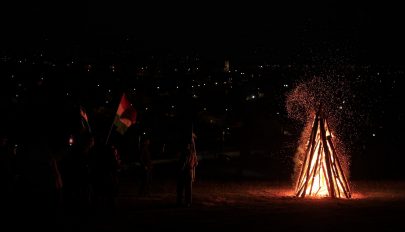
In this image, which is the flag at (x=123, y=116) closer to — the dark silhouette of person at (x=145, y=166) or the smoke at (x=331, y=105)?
the dark silhouette of person at (x=145, y=166)

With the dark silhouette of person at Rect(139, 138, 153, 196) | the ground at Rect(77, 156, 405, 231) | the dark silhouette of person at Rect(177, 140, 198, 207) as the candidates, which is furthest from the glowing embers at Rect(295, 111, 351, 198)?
the dark silhouette of person at Rect(139, 138, 153, 196)

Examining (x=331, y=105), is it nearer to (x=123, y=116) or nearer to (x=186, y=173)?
(x=123, y=116)

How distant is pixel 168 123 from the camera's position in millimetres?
36656

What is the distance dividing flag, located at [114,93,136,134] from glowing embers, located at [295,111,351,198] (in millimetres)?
5212

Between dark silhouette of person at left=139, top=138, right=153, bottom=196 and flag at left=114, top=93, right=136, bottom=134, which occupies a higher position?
flag at left=114, top=93, right=136, bottom=134

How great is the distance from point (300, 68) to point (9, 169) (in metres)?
25.1

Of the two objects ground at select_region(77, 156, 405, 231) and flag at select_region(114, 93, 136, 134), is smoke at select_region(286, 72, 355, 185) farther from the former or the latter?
flag at select_region(114, 93, 136, 134)

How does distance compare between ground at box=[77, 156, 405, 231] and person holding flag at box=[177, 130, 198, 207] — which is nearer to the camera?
ground at box=[77, 156, 405, 231]

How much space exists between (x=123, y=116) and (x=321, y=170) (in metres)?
5.92

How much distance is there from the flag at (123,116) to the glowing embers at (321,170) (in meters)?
5.21

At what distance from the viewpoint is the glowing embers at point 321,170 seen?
712 inches

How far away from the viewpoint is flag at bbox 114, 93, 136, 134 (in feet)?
55.0

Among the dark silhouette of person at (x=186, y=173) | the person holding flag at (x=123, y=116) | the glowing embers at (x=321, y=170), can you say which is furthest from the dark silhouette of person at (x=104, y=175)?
the glowing embers at (x=321, y=170)

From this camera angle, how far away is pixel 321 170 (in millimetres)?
18516
